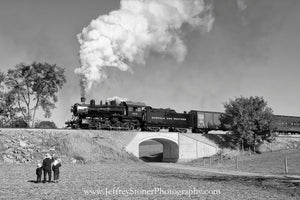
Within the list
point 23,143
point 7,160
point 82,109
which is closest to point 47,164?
point 7,160

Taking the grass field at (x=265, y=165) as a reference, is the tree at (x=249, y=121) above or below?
above

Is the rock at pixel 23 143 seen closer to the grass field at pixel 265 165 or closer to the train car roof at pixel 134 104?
the train car roof at pixel 134 104

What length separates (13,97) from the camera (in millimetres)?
53719

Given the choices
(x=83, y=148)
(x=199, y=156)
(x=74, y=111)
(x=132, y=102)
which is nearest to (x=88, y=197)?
(x=83, y=148)

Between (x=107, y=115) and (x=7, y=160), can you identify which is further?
(x=107, y=115)

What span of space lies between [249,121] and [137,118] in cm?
1795

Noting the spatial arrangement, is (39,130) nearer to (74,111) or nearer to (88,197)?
(74,111)

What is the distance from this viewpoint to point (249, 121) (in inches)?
2099

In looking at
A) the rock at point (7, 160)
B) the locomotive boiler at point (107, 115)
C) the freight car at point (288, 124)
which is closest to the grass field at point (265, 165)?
the locomotive boiler at point (107, 115)

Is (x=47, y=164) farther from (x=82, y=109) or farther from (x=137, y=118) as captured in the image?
(x=137, y=118)

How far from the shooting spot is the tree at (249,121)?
174ft

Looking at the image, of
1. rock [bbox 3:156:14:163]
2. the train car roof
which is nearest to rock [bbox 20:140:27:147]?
rock [bbox 3:156:14:163]

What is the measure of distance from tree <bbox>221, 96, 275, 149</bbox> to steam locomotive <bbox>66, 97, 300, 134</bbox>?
3.30m

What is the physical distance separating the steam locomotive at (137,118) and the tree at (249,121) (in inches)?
130
